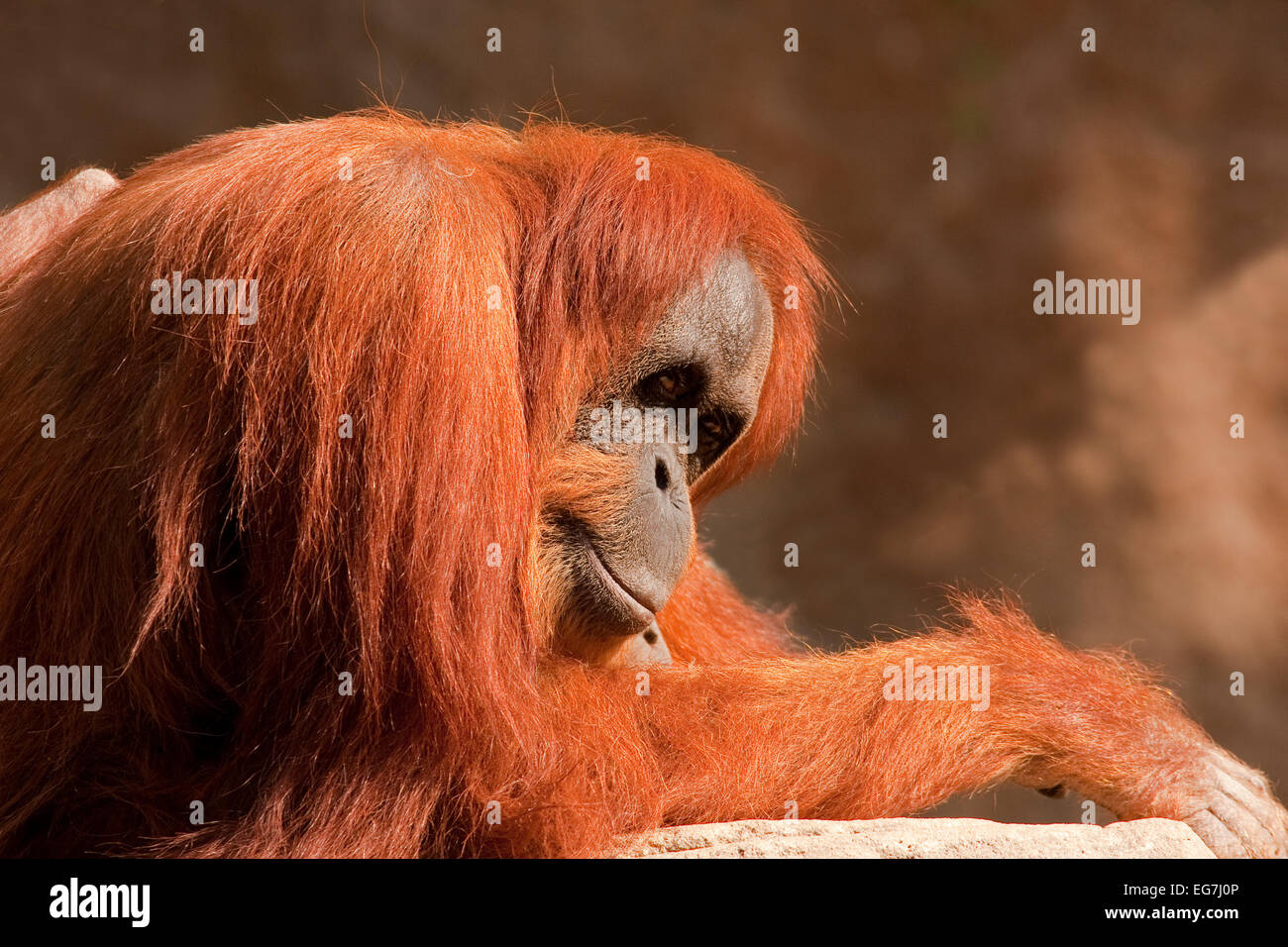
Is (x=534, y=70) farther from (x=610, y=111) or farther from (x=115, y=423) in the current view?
(x=115, y=423)

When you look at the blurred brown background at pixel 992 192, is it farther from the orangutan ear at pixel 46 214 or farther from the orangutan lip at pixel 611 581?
the orangutan lip at pixel 611 581

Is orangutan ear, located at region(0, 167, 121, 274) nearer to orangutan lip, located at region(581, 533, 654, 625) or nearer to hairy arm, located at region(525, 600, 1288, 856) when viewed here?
orangutan lip, located at region(581, 533, 654, 625)

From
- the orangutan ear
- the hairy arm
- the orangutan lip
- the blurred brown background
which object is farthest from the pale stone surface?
the blurred brown background

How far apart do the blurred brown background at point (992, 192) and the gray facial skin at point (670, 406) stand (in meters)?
2.73

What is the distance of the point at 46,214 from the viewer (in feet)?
11.4

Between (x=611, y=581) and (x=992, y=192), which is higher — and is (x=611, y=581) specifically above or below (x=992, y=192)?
below

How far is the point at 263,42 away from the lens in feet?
17.6

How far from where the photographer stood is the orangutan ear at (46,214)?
3.33 m

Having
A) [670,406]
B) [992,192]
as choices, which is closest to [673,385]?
[670,406]

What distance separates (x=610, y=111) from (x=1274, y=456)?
9.68 feet

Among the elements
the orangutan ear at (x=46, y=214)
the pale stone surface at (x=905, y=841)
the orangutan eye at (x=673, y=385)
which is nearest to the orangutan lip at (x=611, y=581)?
the orangutan eye at (x=673, y=385)

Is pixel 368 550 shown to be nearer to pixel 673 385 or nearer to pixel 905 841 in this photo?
pixel 673 385

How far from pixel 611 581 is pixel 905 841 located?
0.71 meters

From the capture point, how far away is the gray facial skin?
2.51 m
